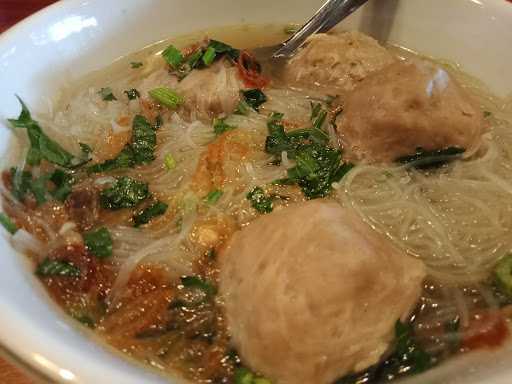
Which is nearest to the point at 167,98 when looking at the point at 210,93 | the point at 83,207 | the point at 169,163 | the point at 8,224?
the point at 210,93

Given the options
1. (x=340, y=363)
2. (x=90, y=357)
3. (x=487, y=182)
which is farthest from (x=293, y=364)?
(x=487, y=182)

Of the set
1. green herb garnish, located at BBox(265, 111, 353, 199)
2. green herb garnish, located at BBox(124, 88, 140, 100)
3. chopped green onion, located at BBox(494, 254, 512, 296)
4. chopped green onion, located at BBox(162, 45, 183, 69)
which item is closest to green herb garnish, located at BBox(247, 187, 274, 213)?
green herb garnish, located at BBox(265, 111, 353, 199)

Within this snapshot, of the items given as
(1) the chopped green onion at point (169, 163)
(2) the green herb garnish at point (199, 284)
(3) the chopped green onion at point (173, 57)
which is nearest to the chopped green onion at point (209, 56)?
(3) the chopped green onion at point (173, 57)

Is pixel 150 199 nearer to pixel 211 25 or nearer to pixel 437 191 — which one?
pixel 437 191

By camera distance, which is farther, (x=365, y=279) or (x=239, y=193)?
(x=239, y=193)

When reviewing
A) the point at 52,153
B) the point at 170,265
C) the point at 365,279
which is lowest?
the point at 170,265
